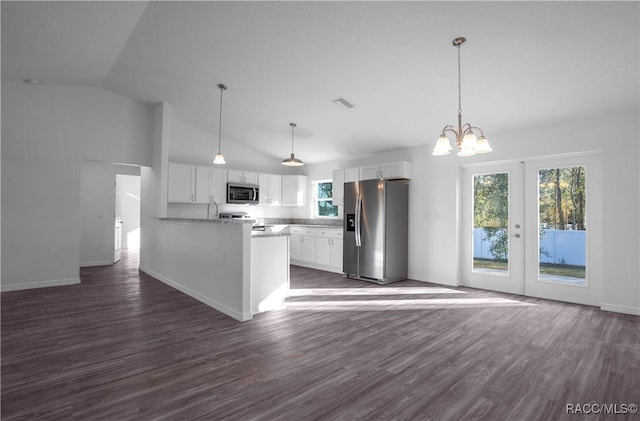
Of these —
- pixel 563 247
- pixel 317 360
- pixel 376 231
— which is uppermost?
pixel 376 231

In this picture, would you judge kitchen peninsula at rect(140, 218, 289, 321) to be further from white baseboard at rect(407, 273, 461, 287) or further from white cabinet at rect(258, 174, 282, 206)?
white cabinet at rect(258, 174, 282, 206)

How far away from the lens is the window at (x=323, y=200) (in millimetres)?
7633

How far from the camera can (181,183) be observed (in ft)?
21.0

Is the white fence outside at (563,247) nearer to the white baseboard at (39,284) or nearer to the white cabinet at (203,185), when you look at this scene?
the white cabinet at (203,185)

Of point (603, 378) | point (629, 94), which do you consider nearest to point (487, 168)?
point (629, 94)

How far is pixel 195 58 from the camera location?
4137mm

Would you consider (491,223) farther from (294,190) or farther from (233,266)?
(294,190)

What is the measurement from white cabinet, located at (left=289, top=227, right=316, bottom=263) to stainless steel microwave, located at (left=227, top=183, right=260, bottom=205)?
109cm

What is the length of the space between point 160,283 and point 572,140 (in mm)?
6416

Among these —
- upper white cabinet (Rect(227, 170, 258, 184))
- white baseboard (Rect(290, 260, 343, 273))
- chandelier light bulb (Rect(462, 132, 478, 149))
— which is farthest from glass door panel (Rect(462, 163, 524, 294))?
upper white cabinet (Rect(227, 170, 258, 184))

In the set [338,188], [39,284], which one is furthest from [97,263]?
[338,188]

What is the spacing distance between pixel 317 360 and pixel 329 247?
4.07 meters

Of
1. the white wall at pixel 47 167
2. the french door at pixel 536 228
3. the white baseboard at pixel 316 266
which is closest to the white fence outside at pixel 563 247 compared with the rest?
the french door at pixel 536 228

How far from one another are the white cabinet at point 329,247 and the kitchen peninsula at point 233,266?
94.6 inches
